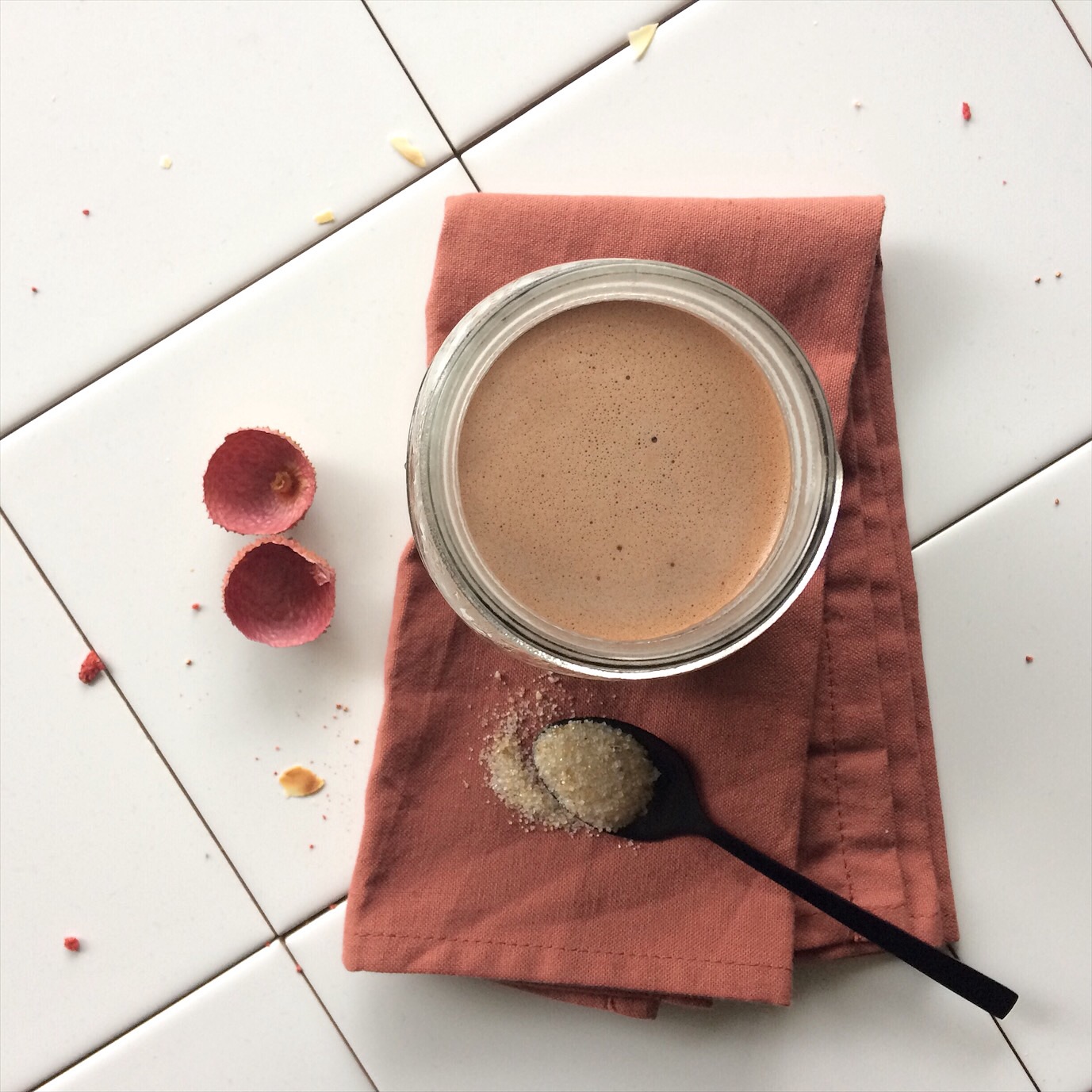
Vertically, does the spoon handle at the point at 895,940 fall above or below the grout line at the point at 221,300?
below

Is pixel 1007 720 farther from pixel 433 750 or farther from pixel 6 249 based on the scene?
pixel 6 249

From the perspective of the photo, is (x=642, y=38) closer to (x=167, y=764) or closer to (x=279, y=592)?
(x=279, y=592)

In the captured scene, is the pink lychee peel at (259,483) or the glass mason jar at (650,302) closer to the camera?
the glass mason jar at (650,302)

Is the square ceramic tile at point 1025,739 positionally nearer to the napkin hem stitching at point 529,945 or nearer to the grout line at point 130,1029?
the napkin hem stitching at point 529,945

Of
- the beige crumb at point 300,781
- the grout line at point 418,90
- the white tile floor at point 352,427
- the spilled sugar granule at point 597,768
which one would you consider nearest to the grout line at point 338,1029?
the white tile floor at point 352,427

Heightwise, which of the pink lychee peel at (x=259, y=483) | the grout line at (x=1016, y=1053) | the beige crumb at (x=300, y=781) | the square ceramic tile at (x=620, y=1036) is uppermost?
the pink lychee peel at (x=259, y=483)

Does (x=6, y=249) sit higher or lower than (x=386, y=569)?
higher

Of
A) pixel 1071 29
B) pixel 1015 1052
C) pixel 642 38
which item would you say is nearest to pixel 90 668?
pixel 642 38

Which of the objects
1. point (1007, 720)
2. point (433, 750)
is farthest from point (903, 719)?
point (433, 750)
